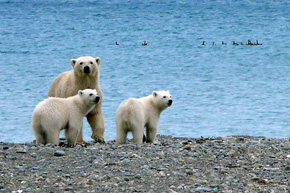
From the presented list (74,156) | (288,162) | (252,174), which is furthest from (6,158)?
(288,162)

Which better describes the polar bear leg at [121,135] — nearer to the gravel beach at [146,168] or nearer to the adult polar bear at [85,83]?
the gravel beach at [146,168]

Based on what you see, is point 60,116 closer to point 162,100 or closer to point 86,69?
point 86,69

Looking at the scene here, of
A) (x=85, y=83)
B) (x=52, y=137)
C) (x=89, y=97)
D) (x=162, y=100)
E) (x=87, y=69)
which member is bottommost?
(x=52, y=137)

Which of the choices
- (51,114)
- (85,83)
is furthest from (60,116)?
(85,83)

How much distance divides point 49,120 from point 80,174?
2.09 meters

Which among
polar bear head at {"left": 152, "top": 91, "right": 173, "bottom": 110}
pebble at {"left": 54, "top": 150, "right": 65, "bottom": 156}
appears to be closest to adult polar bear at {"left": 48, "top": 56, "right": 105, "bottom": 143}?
polar bear head at {"left": 152, "top": 91, "right": 173, "bottom": 110}

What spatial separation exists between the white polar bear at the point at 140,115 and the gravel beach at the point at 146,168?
1.50ft

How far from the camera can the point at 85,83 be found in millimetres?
10625

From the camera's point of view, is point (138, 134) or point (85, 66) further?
point (85, 66)

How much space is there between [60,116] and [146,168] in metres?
2.23

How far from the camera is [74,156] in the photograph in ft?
27.2

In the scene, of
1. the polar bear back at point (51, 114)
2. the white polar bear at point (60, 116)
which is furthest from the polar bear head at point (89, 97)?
the polar bear back at point (51, 114)

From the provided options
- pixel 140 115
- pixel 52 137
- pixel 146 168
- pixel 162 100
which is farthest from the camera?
pixel 162 100

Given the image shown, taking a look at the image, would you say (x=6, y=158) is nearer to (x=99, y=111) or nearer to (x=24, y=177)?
(x=24, y=177)
